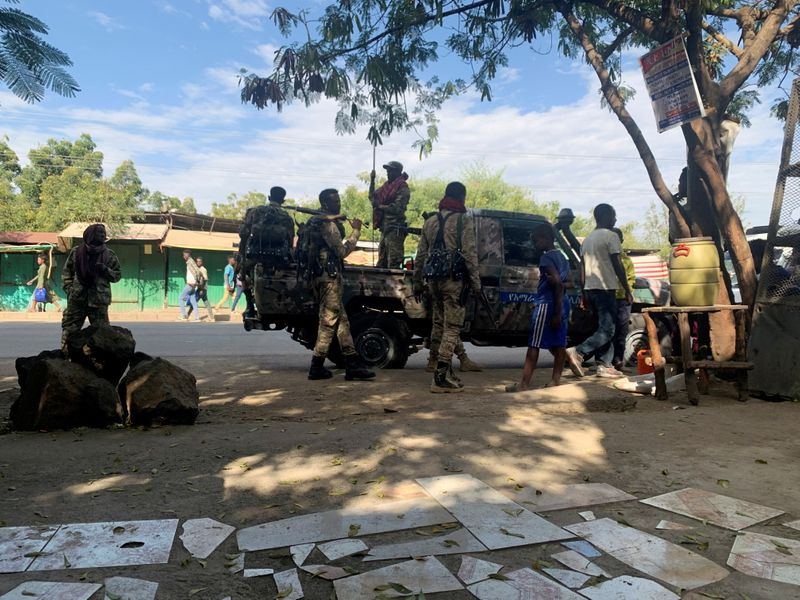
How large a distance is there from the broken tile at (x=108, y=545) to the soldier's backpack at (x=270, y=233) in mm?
4698

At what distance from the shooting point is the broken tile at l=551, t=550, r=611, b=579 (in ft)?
7.22

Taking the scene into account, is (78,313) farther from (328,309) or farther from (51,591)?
(51,591)

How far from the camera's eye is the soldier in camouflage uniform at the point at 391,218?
26.6 feet

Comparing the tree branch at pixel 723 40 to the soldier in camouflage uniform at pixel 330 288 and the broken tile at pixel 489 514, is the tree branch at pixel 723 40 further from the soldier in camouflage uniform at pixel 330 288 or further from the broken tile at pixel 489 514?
the broken tile at pixel 489 514

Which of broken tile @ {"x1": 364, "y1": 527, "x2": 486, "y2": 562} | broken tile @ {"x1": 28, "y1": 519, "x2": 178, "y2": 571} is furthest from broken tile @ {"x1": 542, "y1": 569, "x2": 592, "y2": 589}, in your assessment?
broken tile @ {"x1": 28, "y1": 519, "x2": 178, "y2": 571}

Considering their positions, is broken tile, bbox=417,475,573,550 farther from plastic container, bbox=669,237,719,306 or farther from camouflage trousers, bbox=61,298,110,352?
camouflage trousers, bbox=61,298,110,352

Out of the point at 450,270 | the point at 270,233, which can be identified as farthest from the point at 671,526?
the point at 270,233

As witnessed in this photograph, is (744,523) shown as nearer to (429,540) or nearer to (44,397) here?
(429,540)

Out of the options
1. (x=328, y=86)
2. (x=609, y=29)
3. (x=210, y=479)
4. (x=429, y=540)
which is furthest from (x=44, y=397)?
(x=609, y=29)

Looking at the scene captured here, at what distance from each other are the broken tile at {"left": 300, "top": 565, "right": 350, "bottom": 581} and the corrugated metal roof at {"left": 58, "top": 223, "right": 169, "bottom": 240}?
73.9 feet

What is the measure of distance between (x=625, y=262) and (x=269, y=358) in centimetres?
517

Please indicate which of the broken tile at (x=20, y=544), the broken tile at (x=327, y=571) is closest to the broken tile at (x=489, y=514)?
the broken tile at (x=327, y=571)

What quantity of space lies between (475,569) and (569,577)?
33 centimetres

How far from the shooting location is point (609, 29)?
848cm
